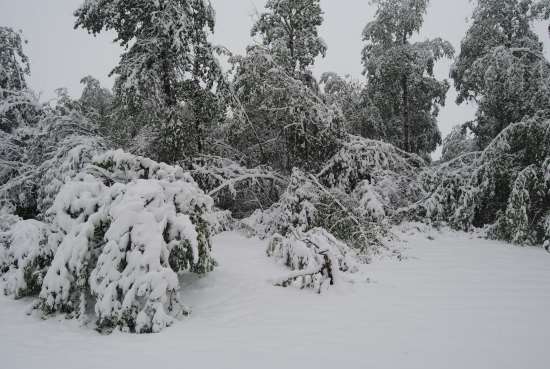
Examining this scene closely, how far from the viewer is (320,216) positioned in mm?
7406

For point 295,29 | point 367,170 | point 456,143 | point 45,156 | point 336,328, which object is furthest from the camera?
point 456,143

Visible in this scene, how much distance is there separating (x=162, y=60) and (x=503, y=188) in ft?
25.8

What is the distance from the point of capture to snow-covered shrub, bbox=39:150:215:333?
3.76m

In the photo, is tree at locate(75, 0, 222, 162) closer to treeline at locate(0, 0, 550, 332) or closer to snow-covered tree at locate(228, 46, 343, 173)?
treeline at locate(0, 0, 550, 332)

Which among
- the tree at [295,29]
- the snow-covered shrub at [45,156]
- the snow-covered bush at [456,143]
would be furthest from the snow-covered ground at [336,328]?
the snow-covered bush at [456,143]

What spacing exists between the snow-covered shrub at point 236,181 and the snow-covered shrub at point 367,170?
1.25 meters

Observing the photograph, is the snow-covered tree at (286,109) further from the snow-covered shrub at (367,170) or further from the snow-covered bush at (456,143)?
the snow-covered bush at (456,143)

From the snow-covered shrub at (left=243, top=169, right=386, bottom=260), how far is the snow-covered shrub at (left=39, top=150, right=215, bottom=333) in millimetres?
2672

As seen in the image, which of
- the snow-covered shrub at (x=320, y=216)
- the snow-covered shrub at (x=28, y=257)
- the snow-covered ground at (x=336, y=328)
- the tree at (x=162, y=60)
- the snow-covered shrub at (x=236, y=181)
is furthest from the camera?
the snow-covered shrub at (x=236, y=181)

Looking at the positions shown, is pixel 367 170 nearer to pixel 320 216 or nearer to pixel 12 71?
pixel 320 216

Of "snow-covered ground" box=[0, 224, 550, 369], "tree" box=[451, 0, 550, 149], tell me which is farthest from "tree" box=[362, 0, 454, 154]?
"snow-covered ground" box=[0, 224, 550, 369]

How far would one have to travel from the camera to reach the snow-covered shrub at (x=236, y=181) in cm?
841

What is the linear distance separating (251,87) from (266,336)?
22.1ft

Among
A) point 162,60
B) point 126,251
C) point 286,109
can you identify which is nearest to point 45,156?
point 162,60
